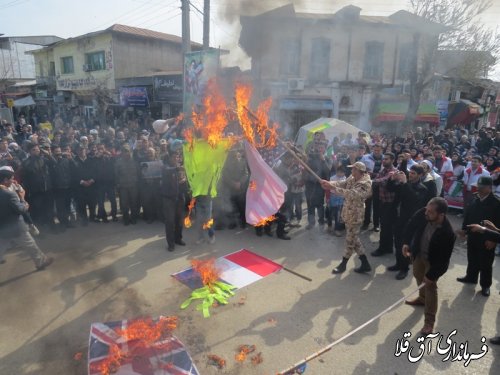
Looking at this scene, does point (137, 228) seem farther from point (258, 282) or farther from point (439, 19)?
point (439, 19)

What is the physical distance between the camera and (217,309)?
16.0 ft

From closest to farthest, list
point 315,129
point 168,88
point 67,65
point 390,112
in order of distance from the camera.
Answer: point 315,129 → point 168,88 → point 390,112 → point 67,65

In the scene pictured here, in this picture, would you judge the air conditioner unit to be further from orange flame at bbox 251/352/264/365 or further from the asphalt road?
orange flame at bbox 251/352/264/365

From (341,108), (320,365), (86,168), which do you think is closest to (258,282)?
(320,365)

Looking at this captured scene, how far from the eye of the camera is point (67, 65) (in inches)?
1211

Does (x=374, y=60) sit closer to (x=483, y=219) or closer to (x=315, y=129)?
(x=315, y=129)

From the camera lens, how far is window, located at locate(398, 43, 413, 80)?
16.5m

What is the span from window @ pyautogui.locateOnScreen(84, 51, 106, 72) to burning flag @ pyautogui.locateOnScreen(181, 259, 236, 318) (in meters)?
25.3

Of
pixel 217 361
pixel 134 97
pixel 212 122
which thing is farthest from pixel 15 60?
pixel 217 361

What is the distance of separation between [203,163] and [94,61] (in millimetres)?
25863

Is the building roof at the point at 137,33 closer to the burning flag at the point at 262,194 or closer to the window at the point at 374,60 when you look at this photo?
the window at the point at 374,60

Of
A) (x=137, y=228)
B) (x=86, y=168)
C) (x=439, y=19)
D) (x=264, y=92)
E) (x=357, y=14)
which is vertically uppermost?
(x=357, y=14)

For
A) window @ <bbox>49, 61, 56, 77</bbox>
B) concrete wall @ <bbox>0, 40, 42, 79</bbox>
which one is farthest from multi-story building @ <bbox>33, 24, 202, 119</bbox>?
concrete wall @ <bbox>0, 40, 42, 79</bbox>

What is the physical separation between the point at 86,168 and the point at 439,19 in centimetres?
1204
